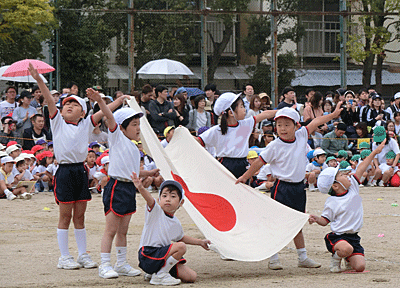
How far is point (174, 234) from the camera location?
20.3 ft

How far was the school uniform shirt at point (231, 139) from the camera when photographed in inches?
307

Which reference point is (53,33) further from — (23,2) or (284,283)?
(284,283)

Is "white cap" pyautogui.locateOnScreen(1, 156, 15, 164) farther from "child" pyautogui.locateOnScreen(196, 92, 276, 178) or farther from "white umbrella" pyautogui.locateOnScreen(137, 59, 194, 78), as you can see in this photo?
"child" pyautogui.locateOnScreen(196, 92, 276, 178)

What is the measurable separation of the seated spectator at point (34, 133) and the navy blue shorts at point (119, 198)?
7.93 m

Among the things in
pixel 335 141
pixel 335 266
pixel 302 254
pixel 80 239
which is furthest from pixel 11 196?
pixel 335 266

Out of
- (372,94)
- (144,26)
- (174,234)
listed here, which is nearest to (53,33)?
(144,26)

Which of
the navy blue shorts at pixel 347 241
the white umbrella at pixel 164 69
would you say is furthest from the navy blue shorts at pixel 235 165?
the white umbrella at pixel 164 69

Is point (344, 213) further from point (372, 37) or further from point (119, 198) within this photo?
point (372, 37)

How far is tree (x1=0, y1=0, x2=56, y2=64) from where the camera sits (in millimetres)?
15805

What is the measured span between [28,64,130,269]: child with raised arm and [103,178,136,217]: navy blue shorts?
46cm

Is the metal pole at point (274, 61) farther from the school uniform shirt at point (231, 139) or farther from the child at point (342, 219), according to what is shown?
the child at point (342, 219)

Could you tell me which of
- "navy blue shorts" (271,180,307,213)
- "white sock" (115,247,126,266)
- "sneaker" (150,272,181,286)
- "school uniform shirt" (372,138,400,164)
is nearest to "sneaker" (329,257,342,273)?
"navy blue shorts" (271,180,307,213)

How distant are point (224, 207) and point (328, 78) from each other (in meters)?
14.3

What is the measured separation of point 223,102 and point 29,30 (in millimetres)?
10445
